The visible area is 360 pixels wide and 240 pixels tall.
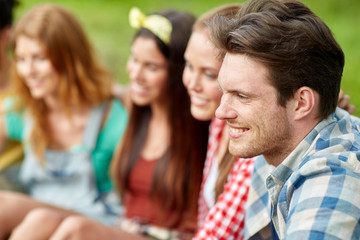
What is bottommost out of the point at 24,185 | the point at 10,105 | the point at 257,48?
the point at 24,185

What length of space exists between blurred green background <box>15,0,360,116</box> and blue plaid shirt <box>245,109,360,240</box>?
189 centimetres

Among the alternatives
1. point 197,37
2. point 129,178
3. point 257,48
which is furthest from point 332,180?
point 129,178

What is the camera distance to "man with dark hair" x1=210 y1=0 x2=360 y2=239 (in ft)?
5.01

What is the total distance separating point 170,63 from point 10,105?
3.49 feet

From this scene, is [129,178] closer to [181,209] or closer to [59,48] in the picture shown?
[181,209]

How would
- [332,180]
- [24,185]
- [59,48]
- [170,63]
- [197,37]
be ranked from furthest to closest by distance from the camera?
[24,185] < [59,48] < [170,63] < [197,37] < [332,180]

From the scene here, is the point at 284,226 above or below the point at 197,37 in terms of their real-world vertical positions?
below

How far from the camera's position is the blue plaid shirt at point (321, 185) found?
4.73 feet

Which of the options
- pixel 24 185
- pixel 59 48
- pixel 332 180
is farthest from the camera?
pixel 24 185

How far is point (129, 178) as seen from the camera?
294 centimetres

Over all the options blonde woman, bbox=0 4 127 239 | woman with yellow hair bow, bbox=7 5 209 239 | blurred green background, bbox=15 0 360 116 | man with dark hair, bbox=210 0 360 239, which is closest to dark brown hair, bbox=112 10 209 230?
woman with yellow hair bow, bbox=7 5 209 239

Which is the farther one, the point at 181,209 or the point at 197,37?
the point at 181,209

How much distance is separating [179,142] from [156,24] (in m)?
0.59

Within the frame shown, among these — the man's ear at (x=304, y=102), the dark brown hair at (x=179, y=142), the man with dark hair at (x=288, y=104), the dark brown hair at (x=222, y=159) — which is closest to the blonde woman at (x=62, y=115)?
the dark brown hair at (x=179, y=142)
